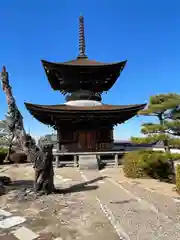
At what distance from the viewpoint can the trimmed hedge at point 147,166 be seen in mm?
10922

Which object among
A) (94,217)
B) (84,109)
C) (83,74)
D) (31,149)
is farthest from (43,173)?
(83,74)

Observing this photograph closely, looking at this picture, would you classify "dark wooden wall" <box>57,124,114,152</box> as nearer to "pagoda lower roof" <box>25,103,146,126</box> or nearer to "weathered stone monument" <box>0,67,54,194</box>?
"pagoda lower roof" <box>25,103,146,126</box>

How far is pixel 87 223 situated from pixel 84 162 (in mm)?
10195

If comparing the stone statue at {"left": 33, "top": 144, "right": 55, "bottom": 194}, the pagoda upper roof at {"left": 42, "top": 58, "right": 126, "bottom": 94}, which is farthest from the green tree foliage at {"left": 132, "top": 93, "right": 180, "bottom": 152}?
the pagoda upper roof at {"left": 42, "top": 58, "right": 126, "bottom": 94}

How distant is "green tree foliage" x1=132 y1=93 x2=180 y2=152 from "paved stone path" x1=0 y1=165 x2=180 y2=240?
2.78m

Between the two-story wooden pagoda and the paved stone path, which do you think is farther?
the two-story wooden pagoda

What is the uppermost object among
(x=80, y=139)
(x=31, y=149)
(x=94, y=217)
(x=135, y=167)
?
(x=80, y=139)

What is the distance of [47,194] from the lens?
739 centimetres

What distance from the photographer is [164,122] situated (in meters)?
9.85

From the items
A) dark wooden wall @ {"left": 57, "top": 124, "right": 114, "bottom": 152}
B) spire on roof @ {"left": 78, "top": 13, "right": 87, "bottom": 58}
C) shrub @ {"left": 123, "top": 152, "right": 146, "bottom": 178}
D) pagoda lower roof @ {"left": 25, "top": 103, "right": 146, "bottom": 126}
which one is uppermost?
spire on roof @ {"left": 78, "top": 13, "right": 87, "bottom": 58}

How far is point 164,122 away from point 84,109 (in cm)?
822

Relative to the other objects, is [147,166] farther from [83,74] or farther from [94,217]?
[83,74]

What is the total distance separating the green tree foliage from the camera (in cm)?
947

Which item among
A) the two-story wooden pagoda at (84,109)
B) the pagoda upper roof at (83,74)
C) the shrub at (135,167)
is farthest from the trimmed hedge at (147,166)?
the pagoda upper roof at (83,74)
